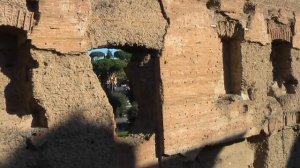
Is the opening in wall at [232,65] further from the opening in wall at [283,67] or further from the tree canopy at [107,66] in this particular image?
the tree canopy at [107,66]

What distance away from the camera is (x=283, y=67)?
8531 mm

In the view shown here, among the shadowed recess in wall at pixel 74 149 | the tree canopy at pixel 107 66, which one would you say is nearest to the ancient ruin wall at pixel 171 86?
the shadowed recess in wall at pixel 74 149

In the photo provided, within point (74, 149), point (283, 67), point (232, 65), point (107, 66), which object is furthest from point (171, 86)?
point (107, 66)

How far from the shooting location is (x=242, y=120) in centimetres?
720

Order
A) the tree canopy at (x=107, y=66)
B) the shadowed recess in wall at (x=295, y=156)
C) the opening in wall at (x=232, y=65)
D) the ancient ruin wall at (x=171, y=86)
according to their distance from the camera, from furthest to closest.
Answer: the tree canopy at (x=107, y=66)
the shadowed recess in wall at (x=295, y=156)
the opening in wall at (x=232, y=65)
the ancient ruin wall at (x=171, y=86)

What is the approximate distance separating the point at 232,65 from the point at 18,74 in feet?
12.2

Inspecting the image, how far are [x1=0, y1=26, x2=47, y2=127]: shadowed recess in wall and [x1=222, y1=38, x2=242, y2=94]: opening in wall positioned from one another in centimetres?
349

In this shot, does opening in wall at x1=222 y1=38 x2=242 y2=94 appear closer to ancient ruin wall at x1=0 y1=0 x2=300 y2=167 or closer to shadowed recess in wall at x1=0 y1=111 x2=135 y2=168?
ancient ruin wall at x1=0 y1=0 x2=300 y2=167

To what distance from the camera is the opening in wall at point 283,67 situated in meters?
8.47

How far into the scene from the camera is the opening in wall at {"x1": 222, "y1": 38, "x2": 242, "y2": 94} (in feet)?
24.3

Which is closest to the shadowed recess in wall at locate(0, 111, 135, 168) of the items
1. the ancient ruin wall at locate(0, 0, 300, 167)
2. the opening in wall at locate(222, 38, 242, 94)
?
the ancient ruin wall at locate(0, 0, 300, 167)

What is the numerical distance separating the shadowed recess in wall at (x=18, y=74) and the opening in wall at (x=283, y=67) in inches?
199

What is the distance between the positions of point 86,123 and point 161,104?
1.17 m

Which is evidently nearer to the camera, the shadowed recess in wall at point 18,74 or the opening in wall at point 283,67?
the shadowed recess in wall at point 18,74
